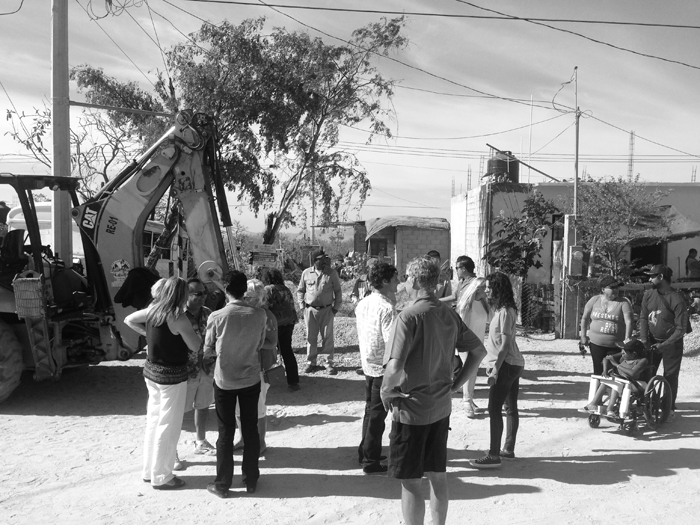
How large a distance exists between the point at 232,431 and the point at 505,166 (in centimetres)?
1838

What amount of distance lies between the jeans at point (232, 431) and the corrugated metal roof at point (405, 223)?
20914mm

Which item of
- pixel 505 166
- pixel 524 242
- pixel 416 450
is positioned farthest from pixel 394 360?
pixel 505 166

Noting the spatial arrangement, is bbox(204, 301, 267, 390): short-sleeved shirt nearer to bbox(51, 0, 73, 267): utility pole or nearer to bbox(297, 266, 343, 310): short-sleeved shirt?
bbox(297, 266, 343, 310): short-sleeved shirt

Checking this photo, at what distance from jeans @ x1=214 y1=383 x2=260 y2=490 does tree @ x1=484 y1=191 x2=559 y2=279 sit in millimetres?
10299

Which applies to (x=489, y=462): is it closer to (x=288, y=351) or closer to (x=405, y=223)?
(x=288, y=351)

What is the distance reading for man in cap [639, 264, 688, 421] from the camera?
20.4ft

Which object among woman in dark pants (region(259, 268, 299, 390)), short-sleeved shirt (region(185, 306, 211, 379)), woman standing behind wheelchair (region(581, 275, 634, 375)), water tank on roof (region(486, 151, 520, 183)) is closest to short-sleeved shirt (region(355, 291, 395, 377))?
short-sleeved shirt (region(185, 306, 211, 379))

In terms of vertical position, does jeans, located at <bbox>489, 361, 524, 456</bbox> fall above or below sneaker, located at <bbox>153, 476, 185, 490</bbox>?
above

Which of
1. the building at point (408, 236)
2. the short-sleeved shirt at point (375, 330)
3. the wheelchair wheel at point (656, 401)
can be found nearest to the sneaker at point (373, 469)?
the short-sleeved shirt at point (375, 330)

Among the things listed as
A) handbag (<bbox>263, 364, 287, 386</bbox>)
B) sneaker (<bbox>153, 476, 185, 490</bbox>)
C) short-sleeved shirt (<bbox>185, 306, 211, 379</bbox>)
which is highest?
short-sleeved shirt (<bbox>185, 306, 211, 379</bbox>)

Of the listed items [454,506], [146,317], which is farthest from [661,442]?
[146,317]

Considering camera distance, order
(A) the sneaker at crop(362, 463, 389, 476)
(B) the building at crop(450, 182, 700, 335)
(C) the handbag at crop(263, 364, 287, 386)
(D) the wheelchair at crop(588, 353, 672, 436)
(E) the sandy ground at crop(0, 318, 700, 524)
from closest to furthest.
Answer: (E) the sandy ground at crop(0, 318, 700, 524), (A) the sneaker at crop(362, 463, 389, 476), (D) the wheelchair at crop(588, 353, 672, 436), (C) the handbag at crop(263, 364, 287, 386), (B) the building at crop(450, 182, 700, 335)

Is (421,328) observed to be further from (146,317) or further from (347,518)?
(146,317)

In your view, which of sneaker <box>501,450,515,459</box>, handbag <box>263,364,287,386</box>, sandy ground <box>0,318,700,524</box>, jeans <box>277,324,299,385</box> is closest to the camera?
sandy ground <box>0,318,700,524</box>
